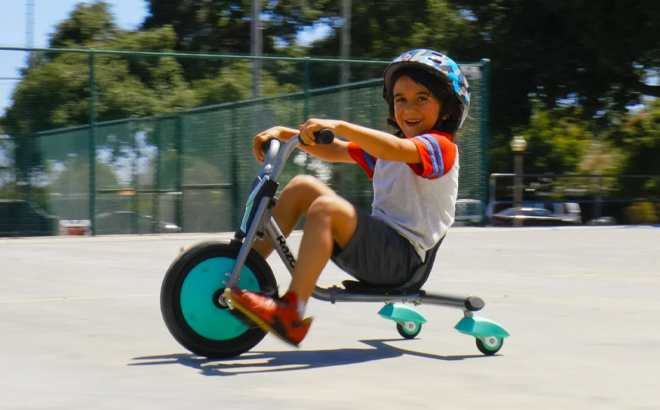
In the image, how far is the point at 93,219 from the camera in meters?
13.0

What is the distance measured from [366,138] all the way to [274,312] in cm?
76

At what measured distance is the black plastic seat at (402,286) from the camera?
4.29 m

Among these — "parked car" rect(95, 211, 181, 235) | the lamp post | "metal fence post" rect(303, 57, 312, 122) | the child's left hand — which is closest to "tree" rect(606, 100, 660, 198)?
the lamp post

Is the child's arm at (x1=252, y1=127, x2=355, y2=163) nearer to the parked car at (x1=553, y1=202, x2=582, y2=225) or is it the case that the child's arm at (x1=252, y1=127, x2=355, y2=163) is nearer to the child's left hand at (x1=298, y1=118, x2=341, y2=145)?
the child's left hand at (x1=298, y1=118, x2=341, y2=145)

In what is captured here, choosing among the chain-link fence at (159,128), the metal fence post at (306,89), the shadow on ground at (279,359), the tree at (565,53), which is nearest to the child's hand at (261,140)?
the shadow on ground at (279,359)

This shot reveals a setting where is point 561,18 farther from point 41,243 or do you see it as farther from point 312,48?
point 41,243

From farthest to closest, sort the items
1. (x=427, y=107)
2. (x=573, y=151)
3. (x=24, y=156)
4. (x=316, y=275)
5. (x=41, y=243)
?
(x=573, y=151)
(x=24, y=156)
(x=41, y=243)
(x=427, y=107)
(x=316, y=275)

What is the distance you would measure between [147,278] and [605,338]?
12.2ft

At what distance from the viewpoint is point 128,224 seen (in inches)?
521

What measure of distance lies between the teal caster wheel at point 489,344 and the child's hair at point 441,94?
904 millimetres

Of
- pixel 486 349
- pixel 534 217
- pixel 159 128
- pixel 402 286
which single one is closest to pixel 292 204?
pixel 402 286

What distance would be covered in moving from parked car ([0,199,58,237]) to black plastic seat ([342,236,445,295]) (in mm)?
8975

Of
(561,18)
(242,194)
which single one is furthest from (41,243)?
(561,18)

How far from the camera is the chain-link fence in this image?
1274 cm
